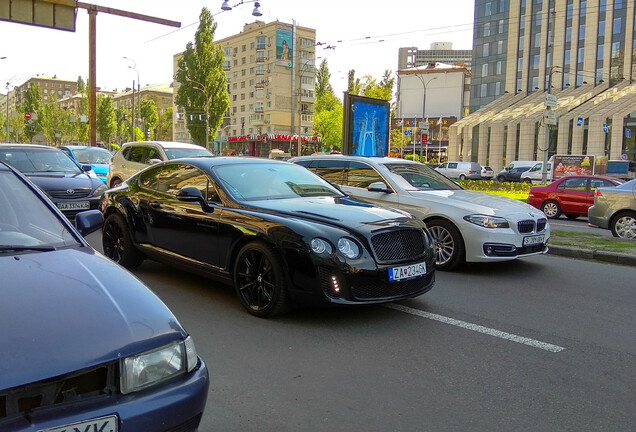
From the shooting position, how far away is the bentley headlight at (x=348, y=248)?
4.68 m

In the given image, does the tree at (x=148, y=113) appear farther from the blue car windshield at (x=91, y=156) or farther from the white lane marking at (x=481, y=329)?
the white lane marking at (x=481, y=329)

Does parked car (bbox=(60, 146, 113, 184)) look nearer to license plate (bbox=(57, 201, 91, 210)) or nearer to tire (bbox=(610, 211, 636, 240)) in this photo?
license plate (bbox=(57, 201, 91, 210))

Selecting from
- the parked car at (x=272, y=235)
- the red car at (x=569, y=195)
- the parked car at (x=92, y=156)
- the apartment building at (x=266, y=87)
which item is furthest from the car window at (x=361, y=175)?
the apartment building at (x=266, y=87)

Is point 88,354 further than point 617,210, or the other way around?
point 617,210

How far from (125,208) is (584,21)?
2686 inches

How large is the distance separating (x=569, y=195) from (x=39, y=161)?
14.2 m

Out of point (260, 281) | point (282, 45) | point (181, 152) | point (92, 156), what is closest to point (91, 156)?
point (92, 156)

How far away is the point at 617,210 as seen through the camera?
11.7 m

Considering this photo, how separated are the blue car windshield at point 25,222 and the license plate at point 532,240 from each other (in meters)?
5.75

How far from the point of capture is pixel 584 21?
6272 cm

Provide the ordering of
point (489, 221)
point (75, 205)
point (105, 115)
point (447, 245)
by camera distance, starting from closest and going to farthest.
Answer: point (489, 221) < point (447, 245) < point (75, 205) < point (105, 115)

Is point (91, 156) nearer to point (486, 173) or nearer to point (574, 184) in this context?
point (574, 184)

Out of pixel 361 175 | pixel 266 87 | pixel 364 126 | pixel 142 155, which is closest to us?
pixel 361 175

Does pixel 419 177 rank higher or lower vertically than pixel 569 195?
higher
